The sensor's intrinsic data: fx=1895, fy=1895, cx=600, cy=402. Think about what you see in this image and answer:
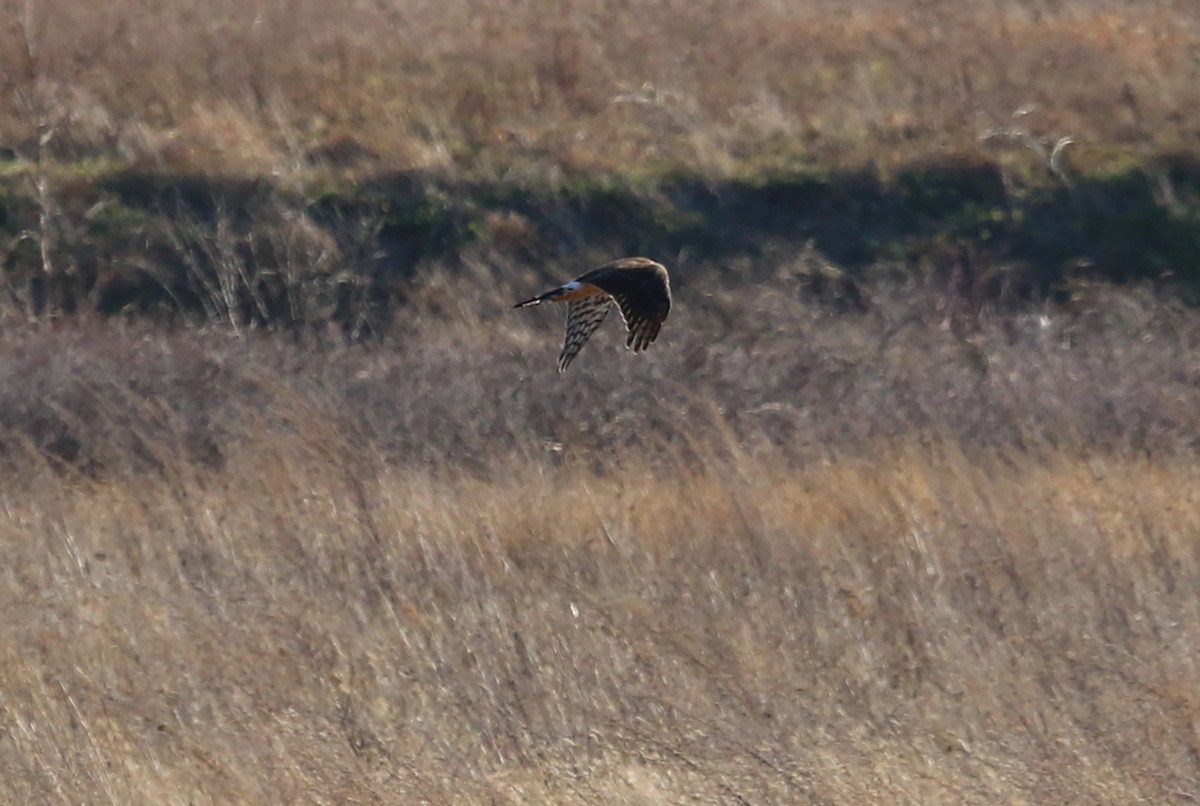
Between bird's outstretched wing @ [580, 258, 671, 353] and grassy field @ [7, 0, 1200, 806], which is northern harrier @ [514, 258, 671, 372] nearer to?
bird's outstretched wing @ [580, 258, 671, 353]

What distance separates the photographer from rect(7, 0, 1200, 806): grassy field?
15.8ft

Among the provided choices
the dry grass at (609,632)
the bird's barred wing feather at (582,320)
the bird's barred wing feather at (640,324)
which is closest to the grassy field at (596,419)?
the dry grass at (609,632)

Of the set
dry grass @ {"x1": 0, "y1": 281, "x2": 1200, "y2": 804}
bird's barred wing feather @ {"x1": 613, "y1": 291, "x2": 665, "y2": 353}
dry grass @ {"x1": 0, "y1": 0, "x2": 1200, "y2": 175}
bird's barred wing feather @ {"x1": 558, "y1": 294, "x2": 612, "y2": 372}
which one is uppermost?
bird's barred wing feather @ {"x1": 613, "y1": 291, "x2": 665, "y2": 353}

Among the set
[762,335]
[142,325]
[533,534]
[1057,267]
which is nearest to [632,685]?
[533,534]

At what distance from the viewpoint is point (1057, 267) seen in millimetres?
12320

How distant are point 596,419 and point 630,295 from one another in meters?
4.10

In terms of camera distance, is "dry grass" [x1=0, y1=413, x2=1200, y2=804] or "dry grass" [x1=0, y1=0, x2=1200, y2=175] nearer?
"dry grass" [x1=0, y1=413, x2=1200, y2=804]

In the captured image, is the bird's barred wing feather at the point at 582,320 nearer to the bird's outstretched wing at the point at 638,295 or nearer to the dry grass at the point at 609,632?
the bird's outstretched wing at the point at 638,295

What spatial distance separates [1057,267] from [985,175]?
1184 millimetres

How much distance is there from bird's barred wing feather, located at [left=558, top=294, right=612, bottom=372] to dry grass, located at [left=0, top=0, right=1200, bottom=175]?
9.17 metres

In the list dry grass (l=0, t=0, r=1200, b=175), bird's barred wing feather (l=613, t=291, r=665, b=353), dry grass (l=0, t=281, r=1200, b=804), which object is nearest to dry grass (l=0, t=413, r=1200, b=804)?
dry grass (l=0, t=281, r=1200, b=804)

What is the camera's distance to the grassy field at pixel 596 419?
15.8ft

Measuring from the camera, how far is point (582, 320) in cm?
390

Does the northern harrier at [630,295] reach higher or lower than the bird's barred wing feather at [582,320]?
higher
